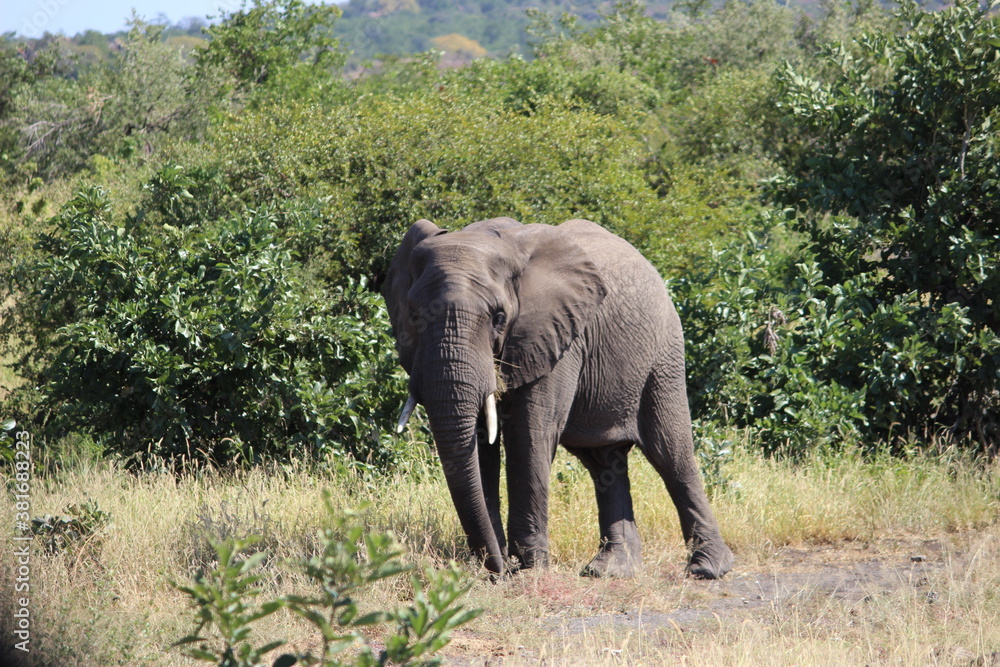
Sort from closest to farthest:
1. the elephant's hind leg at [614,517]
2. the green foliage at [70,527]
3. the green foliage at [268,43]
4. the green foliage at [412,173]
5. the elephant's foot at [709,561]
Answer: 1. the green foliage at [70,527]
2. the elephant's hind leg at [614,517]
3. the elephant's foot at [709,561]
4. the green foliage at [412,173]
5. the green foliage at [268,43]

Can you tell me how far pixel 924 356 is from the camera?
8516 mm

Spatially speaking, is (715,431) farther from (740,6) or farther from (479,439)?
(740,6)

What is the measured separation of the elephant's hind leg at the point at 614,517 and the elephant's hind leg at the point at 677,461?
8.6 inches

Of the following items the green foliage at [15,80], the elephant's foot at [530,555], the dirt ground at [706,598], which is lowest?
the dirt ground at [706,598]

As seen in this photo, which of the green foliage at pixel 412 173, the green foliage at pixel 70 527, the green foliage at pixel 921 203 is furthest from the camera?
the green foliage at pixel 412 173

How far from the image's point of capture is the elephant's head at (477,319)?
5.18m

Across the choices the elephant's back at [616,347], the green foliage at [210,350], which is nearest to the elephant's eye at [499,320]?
the elephant's back at [616,347]

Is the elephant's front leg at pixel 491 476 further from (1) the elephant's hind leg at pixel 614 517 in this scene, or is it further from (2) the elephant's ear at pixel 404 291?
(2) the elephant's ear at pixel 404 291

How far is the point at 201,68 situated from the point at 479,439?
1990 centimetres

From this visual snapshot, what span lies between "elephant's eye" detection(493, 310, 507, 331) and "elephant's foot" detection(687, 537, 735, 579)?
6.61 ft

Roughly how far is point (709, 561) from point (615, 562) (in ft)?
2.03

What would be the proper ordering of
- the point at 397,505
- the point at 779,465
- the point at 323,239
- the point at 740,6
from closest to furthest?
the point at 397,505 < the point at 779,465 < the point at 323,239 < the point at 740,6

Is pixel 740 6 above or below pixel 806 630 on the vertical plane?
above

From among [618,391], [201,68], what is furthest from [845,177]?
[201,68]
